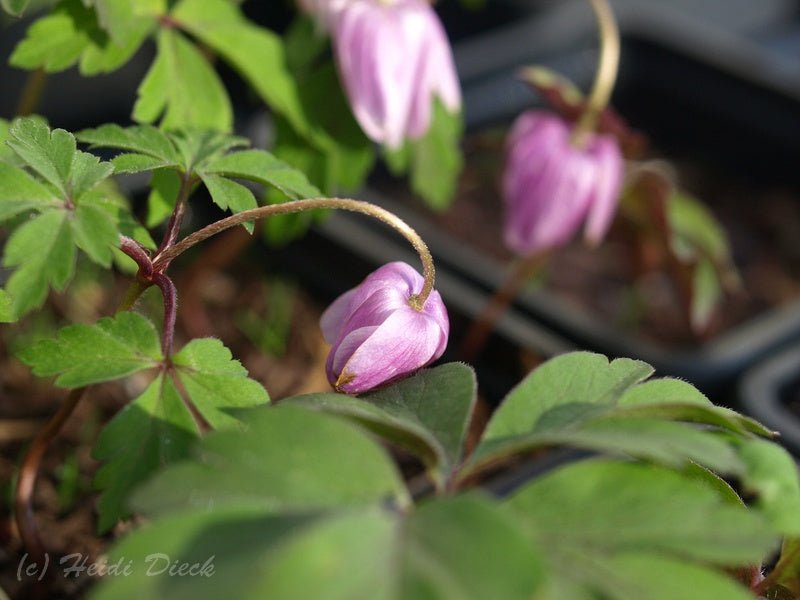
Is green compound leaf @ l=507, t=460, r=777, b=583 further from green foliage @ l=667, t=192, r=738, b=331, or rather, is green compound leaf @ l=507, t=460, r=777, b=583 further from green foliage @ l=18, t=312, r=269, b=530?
green foliage @ l=667, t=192, r=738, b=331

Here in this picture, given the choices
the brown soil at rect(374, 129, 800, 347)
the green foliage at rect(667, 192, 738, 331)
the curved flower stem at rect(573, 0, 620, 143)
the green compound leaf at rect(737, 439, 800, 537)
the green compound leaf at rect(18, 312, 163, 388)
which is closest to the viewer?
the green compound leaf at rect(737, 439, 800, 537)

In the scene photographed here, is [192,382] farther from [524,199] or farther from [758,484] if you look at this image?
[524,199]

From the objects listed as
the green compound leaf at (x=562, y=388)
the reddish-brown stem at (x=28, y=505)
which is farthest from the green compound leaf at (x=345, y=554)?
the reddish-brown stem at (x=28, y=505)

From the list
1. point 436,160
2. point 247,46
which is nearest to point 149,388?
point 247,46

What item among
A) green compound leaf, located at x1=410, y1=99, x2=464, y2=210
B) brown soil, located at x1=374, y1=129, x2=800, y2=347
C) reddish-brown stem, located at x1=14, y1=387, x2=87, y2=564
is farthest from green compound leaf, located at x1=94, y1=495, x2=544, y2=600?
brown soil, located at x1=374, y1=129, x2=800, y2=347

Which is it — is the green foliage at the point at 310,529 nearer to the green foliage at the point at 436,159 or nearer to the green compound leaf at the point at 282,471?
the green compound leaf at the point at 282,471

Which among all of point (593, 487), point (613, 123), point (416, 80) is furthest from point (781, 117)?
point (593, 487)
